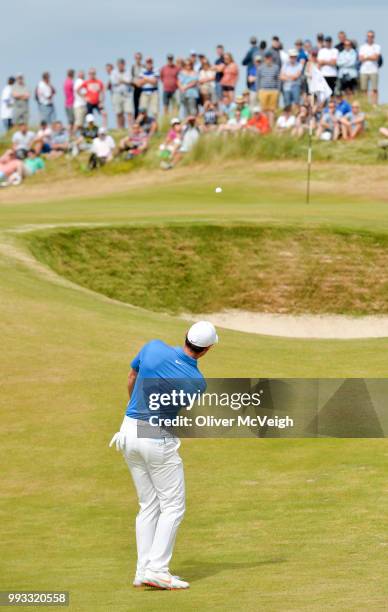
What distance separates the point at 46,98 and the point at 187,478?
3754 centimetres

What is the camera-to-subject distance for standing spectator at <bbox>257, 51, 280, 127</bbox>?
43.8 m

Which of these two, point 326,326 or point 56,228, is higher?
point 56,228

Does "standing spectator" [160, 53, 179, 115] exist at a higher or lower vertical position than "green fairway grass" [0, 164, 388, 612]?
higher

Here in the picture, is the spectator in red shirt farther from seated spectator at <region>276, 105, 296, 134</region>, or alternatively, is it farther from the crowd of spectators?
seated spectator at <region>276, 105, 296, 134</region>

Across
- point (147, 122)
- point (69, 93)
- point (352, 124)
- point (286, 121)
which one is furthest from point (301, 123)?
point (69, 93)

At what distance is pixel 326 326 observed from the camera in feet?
91.9

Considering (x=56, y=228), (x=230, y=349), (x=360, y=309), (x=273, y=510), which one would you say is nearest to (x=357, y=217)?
(x=360, y=309)

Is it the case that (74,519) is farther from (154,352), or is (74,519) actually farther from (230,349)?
(230,349)

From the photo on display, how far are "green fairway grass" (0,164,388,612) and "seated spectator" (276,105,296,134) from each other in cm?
2255

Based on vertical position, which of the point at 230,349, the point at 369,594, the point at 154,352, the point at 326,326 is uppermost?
the point at 154,352

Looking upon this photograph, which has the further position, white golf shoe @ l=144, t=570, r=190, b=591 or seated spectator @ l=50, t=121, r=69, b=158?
seated spectator @ l=50, t=121, r=69, b=158

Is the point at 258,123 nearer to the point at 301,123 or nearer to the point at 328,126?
the point at 301,123

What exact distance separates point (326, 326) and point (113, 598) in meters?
18.9

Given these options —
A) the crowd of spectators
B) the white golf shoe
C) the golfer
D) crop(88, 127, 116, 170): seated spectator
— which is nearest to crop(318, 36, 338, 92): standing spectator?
the crowd of spectators
